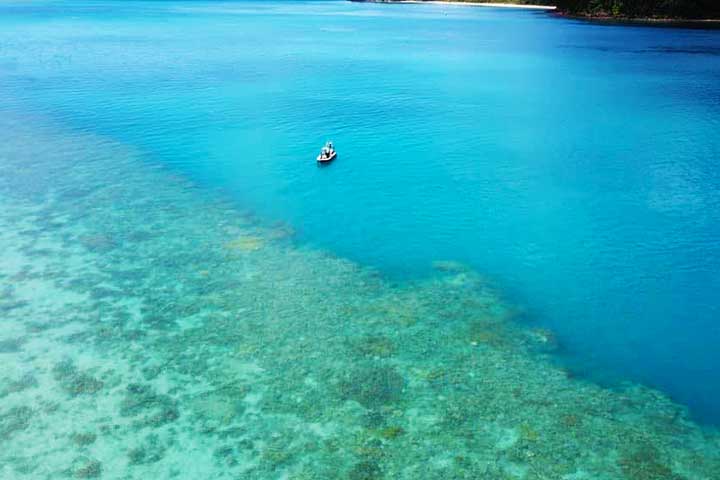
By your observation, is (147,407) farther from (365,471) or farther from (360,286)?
(360,286)

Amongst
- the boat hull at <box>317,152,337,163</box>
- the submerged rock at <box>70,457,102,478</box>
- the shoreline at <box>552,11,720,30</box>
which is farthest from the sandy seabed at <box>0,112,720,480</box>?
the shoreline at <box>552,11,720,30</box>

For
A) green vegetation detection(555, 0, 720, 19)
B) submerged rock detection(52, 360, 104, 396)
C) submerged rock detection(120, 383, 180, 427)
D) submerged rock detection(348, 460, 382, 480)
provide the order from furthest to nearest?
green vegetation detection(555, 0, 720, 19), submerged rock detection(52, 360, 104, 396), submerged rock detection(120, 383, 180, 427), submerged rock detection(348, 460, 382, 480)

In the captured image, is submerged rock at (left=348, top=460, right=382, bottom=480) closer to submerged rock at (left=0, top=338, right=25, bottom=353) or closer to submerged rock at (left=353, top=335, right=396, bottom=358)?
submerged rock at (left=353, top=335, right=396, bottom=358)

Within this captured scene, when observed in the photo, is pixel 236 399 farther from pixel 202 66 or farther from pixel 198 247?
pixel 202 66

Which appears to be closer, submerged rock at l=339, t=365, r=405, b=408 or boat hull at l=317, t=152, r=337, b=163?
submerged rock at l=339, t=365, r=405, b=408

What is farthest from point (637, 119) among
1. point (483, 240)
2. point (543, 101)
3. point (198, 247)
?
point (198, 247)

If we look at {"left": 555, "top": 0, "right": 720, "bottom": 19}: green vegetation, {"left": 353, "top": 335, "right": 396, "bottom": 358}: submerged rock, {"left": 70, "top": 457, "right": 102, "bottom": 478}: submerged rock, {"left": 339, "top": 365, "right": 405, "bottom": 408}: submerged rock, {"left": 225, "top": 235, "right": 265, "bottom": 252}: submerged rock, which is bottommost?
{"left": 70, "top": 457, "right": 102, "bottom": 478}: submerged rock
